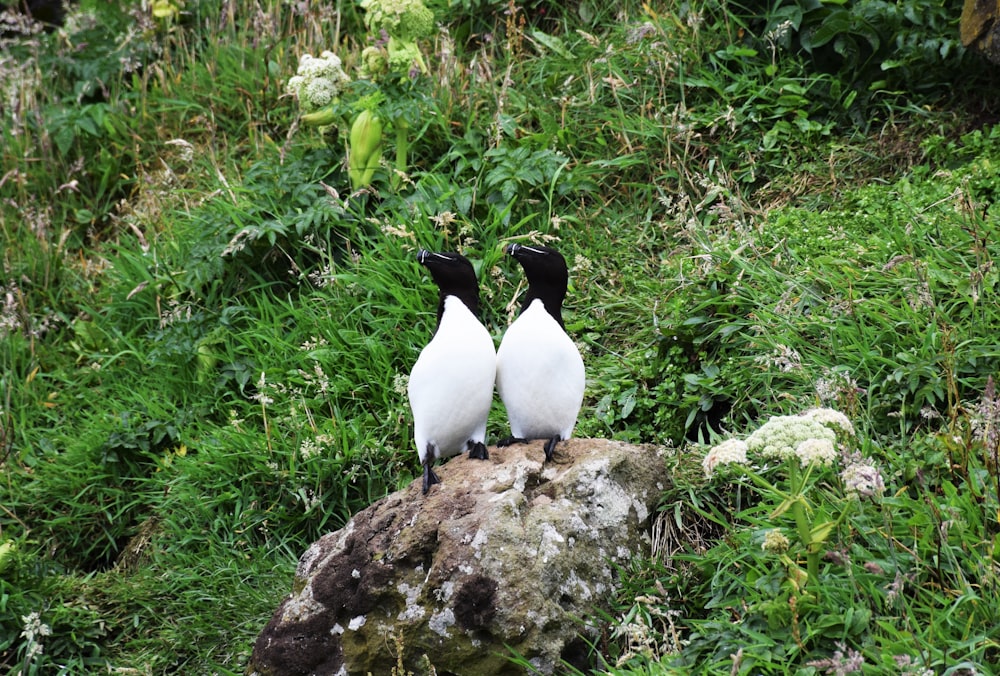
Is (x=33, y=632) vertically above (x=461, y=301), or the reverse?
(x=461, y=301)

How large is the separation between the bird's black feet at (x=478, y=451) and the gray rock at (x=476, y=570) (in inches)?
2.4

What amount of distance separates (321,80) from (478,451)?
9.24ft

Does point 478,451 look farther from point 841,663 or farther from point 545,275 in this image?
point 841,663

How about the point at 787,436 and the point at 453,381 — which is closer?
the point at 787,436

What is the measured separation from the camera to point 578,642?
3498mm

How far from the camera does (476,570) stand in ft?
11.3

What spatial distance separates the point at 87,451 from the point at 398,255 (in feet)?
6.22

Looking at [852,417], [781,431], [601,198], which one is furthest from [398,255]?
[781,431]

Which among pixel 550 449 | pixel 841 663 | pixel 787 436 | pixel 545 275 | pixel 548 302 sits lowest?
pixel 550 449

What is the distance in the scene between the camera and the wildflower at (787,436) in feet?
9.77

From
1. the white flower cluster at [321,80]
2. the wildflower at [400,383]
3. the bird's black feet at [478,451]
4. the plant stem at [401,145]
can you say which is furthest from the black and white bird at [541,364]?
the white flower cluster at [321,80]

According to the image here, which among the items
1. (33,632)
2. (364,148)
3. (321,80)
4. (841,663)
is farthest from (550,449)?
(321,80)

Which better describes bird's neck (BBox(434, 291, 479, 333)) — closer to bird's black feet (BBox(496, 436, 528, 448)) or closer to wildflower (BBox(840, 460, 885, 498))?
bird's black feet (BBox(496, 436, 528, 448))

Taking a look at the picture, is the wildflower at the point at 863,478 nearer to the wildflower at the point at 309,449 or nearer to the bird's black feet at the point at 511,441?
the bird's black feet at the point at 511,441
